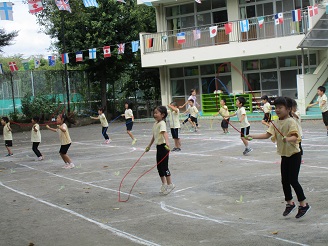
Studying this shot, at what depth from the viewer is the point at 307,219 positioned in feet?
26.8

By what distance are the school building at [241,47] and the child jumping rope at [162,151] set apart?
1694cm

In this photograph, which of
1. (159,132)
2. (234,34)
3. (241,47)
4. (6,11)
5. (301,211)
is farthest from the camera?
(234,34)

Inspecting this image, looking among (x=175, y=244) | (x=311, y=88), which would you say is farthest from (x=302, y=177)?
(x=311, y=88)

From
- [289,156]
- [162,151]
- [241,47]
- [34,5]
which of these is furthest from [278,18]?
[289,156]

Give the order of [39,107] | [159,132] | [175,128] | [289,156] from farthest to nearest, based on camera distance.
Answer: [39,107], [175,128], [159,132], [289,156]

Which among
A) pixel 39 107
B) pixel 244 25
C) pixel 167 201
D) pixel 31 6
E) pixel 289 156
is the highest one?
pixel 31 6

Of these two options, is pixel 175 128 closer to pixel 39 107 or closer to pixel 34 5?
pixel 34 5

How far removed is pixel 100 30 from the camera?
116ft

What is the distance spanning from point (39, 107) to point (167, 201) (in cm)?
2554

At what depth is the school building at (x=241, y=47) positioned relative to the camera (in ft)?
96.8

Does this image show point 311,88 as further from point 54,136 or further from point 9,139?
point 9,139

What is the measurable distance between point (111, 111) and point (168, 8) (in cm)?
799

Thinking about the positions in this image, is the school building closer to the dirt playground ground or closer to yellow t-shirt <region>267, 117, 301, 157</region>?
the dirt playground ground

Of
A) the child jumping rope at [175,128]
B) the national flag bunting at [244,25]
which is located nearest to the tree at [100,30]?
the national flag bunting at [244,25]
